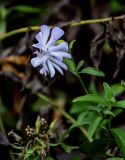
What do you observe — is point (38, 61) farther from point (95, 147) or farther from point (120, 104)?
point (95, 147)

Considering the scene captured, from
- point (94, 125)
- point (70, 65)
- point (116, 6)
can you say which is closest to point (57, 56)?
point (70, 65)

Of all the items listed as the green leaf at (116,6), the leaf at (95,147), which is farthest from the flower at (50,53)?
the green leaf at (116,6)

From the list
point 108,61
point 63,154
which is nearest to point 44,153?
point 63,154

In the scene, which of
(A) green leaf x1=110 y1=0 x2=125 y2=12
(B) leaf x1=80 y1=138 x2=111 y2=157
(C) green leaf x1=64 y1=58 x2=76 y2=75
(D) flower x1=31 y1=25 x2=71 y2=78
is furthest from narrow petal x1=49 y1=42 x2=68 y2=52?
(A) green leaf x1=110 y1=0 x2=125 y2=12

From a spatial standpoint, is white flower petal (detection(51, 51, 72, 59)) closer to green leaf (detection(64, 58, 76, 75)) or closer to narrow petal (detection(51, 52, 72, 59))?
narrow petal (detection(51, 52, 72, 59))

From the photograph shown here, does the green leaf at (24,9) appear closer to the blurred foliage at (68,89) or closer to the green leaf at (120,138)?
the blurred foliage at (68,89)

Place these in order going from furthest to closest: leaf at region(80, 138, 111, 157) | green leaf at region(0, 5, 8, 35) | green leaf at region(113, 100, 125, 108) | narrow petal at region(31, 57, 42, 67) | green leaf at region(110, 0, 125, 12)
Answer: green leaf at region(110, 0, 125, 12) < green leaf at region(0, 5, 8, 35) < leaf at region(80, 138, 111, 157) < green leaf at region(113, 100, 125, 108) < narrow petal at region(31, 57, 42, 67)

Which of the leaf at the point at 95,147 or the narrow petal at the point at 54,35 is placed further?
the leaf at the point at 95,147

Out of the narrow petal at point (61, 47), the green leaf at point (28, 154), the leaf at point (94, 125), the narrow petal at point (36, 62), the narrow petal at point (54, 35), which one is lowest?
the green leaf at point (28, 154)
